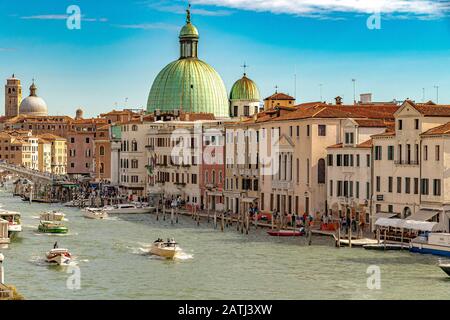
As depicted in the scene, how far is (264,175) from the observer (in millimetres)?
23938

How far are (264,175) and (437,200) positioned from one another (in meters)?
7.58

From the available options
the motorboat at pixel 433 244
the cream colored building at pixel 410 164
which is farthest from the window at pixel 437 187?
the motorboat at pixel 433 244

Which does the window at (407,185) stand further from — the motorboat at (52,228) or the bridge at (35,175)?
the bridge at (35,175)

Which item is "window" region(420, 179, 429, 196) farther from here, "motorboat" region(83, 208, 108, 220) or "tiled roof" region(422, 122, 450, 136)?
"motorboat" region(83, 208, 108, 220)

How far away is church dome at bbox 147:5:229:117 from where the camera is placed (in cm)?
3719

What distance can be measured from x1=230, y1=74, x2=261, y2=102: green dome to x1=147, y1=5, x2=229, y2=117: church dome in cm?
111

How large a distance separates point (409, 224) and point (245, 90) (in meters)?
20.8

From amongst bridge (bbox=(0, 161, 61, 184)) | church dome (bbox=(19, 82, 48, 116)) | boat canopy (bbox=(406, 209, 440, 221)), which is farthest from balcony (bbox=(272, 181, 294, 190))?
church dome (bbox=(19, 82, 48, 116))

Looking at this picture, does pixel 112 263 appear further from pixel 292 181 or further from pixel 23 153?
pixel 23 153

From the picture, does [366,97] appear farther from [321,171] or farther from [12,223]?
[12,223]

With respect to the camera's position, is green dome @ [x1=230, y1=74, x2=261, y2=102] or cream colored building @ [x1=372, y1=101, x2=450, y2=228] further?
green dome @ [x1=230, y1=74, x2=261, y2=102]

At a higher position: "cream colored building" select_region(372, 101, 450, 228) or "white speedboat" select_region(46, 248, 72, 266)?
"cream colored building" select_region(372, 101, 450, 228)

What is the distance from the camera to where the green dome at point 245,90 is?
36562 mm
